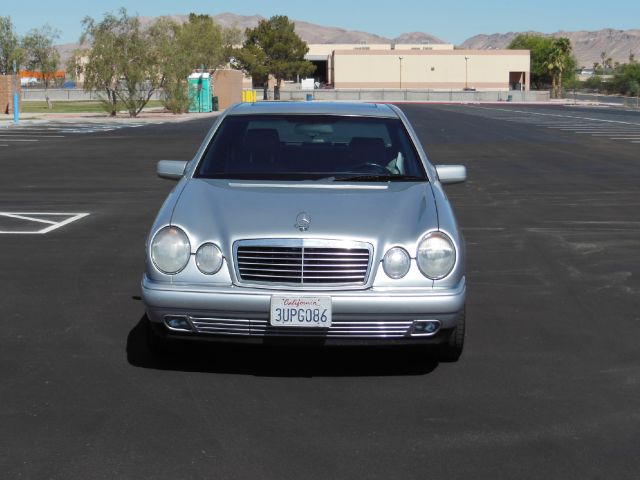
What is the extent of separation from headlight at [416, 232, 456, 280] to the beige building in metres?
136

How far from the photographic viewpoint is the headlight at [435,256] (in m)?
5.51

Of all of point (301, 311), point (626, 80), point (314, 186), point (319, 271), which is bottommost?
point (301, 311)

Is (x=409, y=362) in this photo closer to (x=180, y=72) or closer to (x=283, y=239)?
(x=283, y=239)

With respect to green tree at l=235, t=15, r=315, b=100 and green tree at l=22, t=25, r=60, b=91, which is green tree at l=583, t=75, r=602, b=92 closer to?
green tree at l=235, t=15, r=315, b=100

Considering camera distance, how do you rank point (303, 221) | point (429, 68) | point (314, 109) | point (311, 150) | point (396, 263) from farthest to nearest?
point (429, 68) < point (314, 109) < point (311, 150) < point (303, 221) < point (396, 263)

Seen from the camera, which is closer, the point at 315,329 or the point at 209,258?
the point at 315,329

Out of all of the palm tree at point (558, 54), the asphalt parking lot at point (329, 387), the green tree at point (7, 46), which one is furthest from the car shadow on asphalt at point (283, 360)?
the palm tree at point (558, 54)

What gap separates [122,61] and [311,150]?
151 ft

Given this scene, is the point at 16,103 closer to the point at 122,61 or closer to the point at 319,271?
the point at 122,61

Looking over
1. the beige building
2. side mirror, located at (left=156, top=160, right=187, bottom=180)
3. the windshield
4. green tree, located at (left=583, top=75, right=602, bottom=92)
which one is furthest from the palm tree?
side mirror, located at (left=156, top=160, right=187, bottom=180)

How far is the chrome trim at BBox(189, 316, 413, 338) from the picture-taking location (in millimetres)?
5395

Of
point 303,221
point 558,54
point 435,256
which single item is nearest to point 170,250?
point 303,221

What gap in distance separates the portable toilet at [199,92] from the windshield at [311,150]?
5316 centimetres

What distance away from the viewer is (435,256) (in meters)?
5.55
